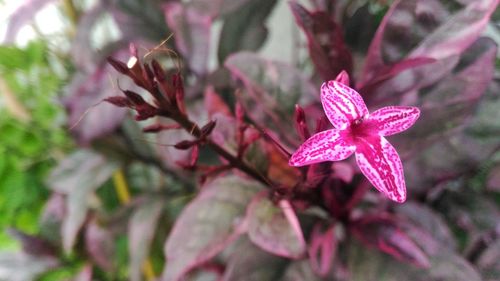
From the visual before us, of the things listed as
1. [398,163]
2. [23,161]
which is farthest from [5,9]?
[398,163]

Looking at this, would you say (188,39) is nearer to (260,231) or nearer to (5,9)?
(260,231)

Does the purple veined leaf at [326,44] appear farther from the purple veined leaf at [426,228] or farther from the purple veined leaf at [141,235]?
the purple veined leaf at [141,235]

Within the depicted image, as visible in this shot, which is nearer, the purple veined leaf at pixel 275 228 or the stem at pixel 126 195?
the purple veined leaf at pixel 275 228

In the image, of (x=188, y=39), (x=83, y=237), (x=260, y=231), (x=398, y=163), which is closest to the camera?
(x=398, y=163)

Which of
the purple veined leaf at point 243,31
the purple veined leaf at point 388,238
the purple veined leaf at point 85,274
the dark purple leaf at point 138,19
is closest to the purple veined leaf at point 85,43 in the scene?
the dark purple leaf at point 138,19

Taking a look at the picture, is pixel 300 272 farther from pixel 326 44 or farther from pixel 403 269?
pixel 326 44

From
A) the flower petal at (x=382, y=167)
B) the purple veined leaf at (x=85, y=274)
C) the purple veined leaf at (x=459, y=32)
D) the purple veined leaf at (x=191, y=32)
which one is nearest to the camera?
the flower petal at (x=382, y=167)
